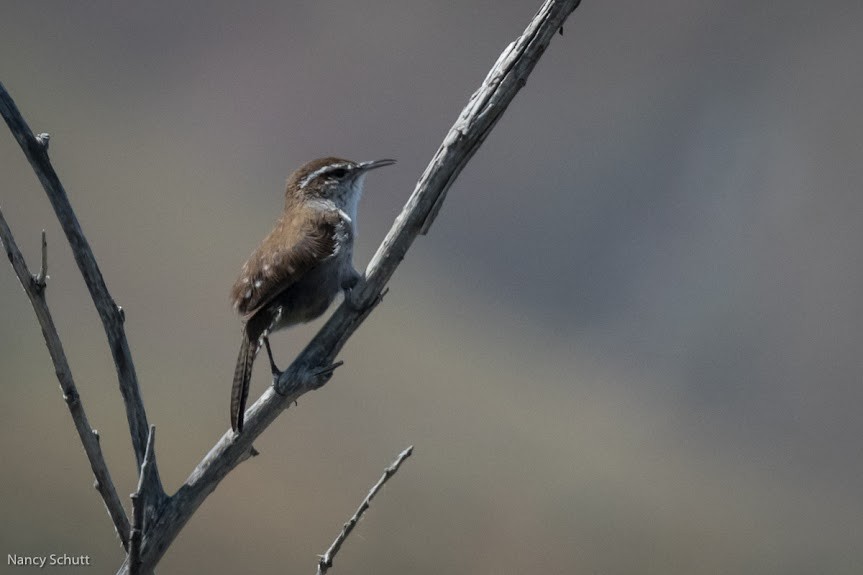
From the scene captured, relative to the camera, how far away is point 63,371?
1701 millimetres

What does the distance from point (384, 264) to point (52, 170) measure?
2.40ft

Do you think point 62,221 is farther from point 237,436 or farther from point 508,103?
point 508,103

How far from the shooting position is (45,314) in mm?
1688

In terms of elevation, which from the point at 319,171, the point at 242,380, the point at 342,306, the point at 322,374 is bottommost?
the point at 242,380

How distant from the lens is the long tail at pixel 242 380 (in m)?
1.97

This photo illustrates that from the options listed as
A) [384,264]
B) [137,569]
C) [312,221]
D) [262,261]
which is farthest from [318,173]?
[137,569]

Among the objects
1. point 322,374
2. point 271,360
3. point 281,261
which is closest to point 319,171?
point 281,261

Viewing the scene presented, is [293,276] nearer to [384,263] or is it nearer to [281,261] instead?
[281,261]

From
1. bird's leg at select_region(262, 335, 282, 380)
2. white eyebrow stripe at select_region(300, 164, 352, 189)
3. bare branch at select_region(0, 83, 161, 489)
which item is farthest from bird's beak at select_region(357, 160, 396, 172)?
bare branch at select_region(0, 83, 161, 489)

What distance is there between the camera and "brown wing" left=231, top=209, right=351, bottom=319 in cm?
264

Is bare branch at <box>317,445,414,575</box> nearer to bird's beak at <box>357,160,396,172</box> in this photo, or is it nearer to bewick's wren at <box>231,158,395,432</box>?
bewick's wren at <box>231,158,395,432</box>

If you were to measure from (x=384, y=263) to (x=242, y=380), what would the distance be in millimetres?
593

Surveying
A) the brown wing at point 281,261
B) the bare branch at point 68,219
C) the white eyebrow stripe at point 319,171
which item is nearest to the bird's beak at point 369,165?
the white eyebrow stripe at point 319,171

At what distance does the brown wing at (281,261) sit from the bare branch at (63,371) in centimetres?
95
